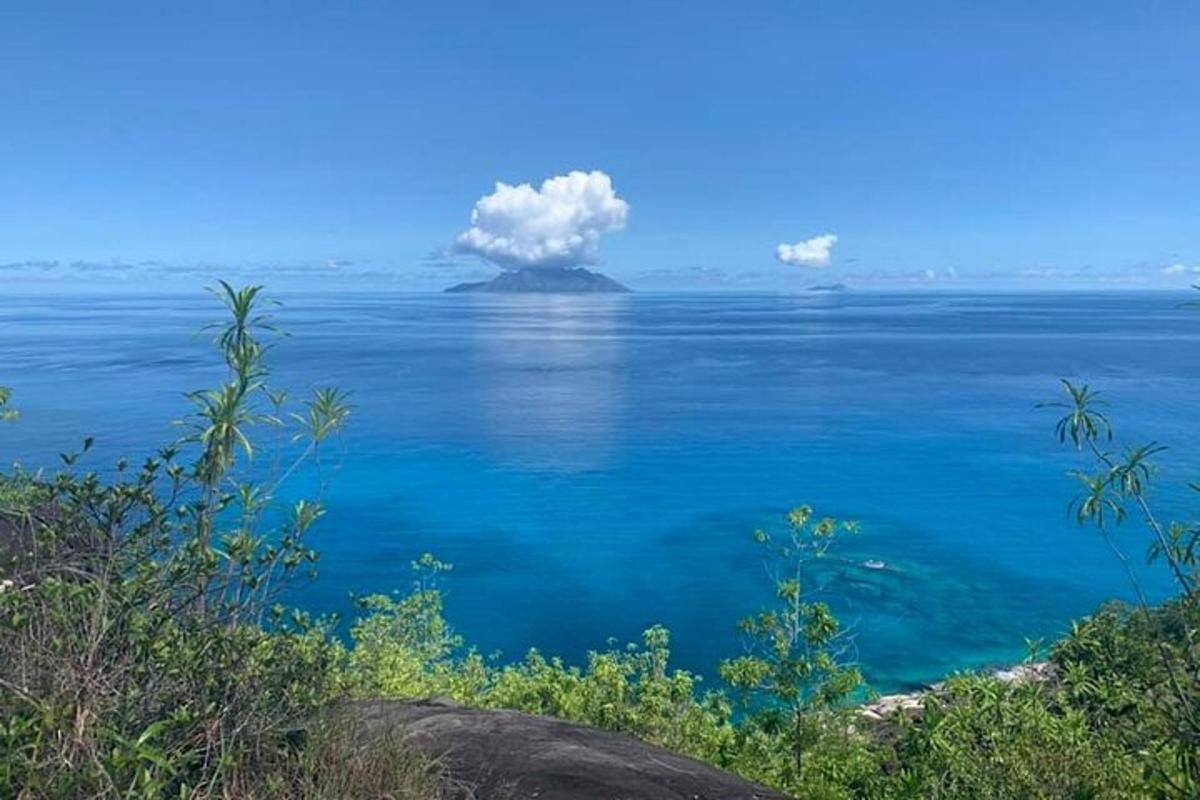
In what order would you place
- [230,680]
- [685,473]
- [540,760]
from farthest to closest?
1. [685,473]
2. [540,760]
3. [230,680]

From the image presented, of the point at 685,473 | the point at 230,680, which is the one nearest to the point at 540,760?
the point at 230,680

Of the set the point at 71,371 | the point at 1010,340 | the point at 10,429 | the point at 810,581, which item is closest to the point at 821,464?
the point at 810,581

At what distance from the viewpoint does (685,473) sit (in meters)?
43.5

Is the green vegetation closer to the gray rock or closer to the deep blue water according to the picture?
the gray rock

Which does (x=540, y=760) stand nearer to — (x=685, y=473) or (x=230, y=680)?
(x=230, y=680)

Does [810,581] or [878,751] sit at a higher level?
[878,751]

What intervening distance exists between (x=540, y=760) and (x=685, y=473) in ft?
121

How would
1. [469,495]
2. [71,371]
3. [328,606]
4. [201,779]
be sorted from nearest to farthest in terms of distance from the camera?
[201,779]
[328,606]
[469,495]
[71,371]

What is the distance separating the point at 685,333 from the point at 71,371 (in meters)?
75.5

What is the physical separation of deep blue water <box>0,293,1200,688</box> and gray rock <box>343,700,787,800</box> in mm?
4947

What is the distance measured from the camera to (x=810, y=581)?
28.9m

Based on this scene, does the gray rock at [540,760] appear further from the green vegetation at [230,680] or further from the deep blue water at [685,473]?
the deep blue water at [685,473]

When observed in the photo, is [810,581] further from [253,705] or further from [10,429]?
[10,429]

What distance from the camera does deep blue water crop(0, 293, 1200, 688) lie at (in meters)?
28.2
